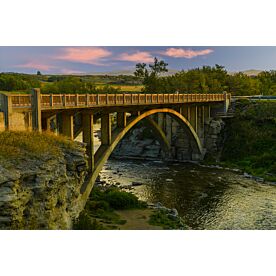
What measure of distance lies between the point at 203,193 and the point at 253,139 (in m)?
16.3

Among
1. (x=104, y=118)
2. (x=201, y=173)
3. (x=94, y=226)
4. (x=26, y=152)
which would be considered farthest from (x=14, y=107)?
(x=201, y=173)

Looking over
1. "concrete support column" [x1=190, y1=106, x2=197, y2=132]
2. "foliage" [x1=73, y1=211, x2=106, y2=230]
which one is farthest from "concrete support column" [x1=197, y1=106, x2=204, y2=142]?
"foliage" [x1=73, y1=211, x2=106, y2=230]

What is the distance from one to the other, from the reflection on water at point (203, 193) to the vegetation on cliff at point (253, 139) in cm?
327

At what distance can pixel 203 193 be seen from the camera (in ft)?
108

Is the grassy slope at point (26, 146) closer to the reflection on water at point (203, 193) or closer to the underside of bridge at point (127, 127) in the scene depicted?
the underside of bridge at point (127, 127)

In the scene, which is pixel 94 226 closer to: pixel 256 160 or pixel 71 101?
pixel 71 101

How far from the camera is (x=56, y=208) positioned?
1691 centimetres

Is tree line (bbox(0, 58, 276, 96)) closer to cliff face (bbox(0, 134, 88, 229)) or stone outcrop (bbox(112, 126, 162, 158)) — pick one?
stone outcrop (bbox(112, 126, 162, 158))

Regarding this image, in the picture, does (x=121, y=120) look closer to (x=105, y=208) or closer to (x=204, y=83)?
(x=105, y=208)

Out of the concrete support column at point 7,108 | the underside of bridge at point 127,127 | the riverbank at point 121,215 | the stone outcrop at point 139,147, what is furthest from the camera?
the stone outcrop at point 139,147

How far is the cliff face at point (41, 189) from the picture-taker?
14172 mm

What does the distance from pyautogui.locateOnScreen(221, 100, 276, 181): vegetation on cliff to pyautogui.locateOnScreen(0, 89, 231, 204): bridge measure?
3.06 metres

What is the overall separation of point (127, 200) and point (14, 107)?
11005 millimetres

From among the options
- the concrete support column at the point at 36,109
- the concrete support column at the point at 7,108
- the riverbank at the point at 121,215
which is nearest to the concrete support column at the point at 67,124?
the concrete support column at the point at 36,109
